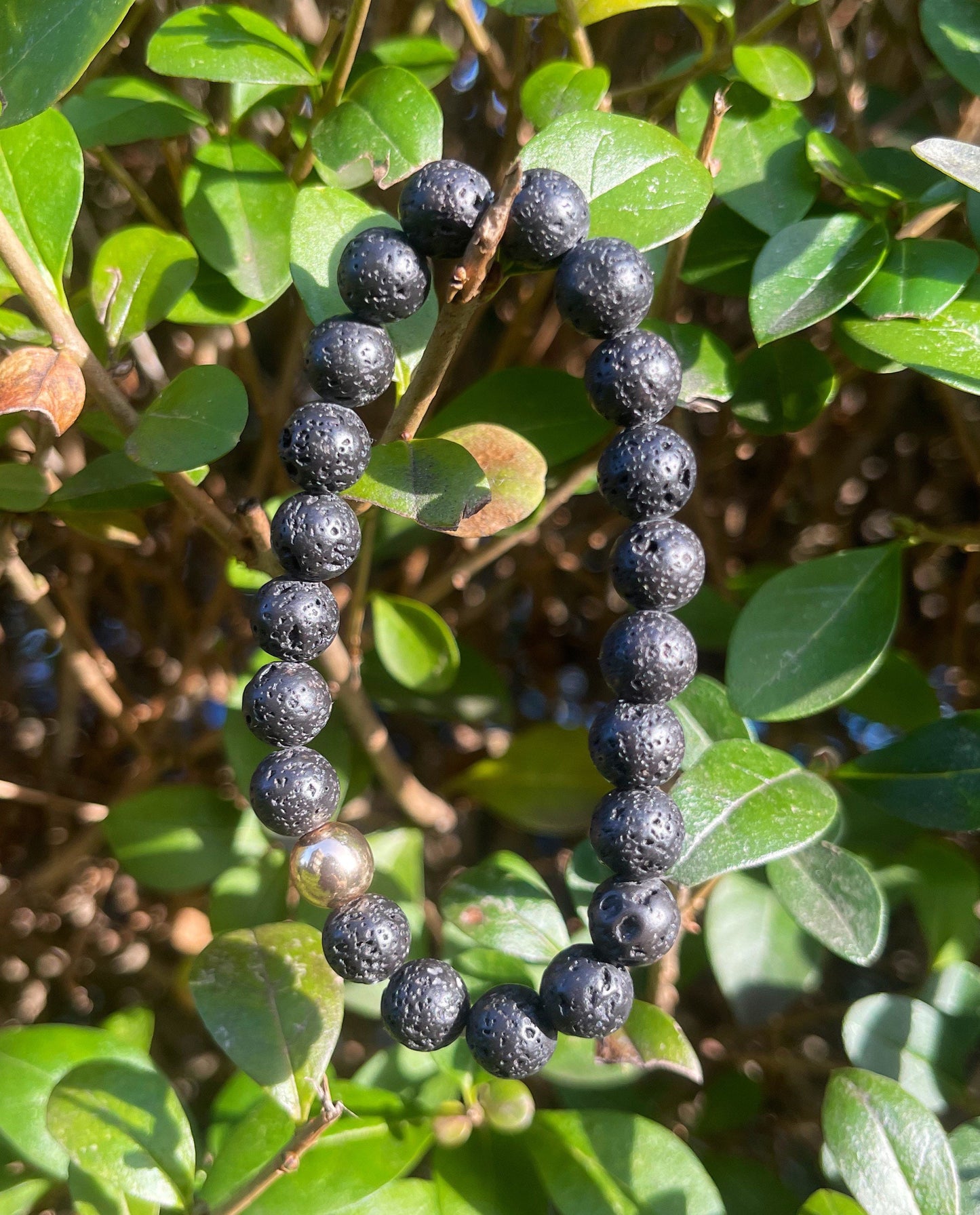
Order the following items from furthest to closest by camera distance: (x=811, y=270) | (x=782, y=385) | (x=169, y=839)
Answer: (x=169, y=839) < (x=782, y=385) < (x=811, y=270)

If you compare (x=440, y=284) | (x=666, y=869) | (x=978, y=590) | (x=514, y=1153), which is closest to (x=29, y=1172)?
(x=514, y=1153)

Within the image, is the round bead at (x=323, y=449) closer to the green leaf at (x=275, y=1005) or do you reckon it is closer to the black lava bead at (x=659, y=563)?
the black lava bead at (x=659, y=563)

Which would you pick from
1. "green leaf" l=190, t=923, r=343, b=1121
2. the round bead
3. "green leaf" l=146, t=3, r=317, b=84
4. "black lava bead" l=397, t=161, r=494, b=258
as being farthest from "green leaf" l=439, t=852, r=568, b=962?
"green leaf" l=146, t=3, r=317, b=84

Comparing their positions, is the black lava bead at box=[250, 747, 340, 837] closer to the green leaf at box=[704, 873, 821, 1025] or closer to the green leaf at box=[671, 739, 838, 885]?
the green leaf at box=[671, 739, 838, 885]

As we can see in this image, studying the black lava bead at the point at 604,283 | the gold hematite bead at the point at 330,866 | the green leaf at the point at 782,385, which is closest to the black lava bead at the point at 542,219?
the black lava bead at the point at 604,283

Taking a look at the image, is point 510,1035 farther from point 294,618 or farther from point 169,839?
point 169,839

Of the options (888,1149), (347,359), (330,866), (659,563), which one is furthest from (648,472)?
(888,1149)
